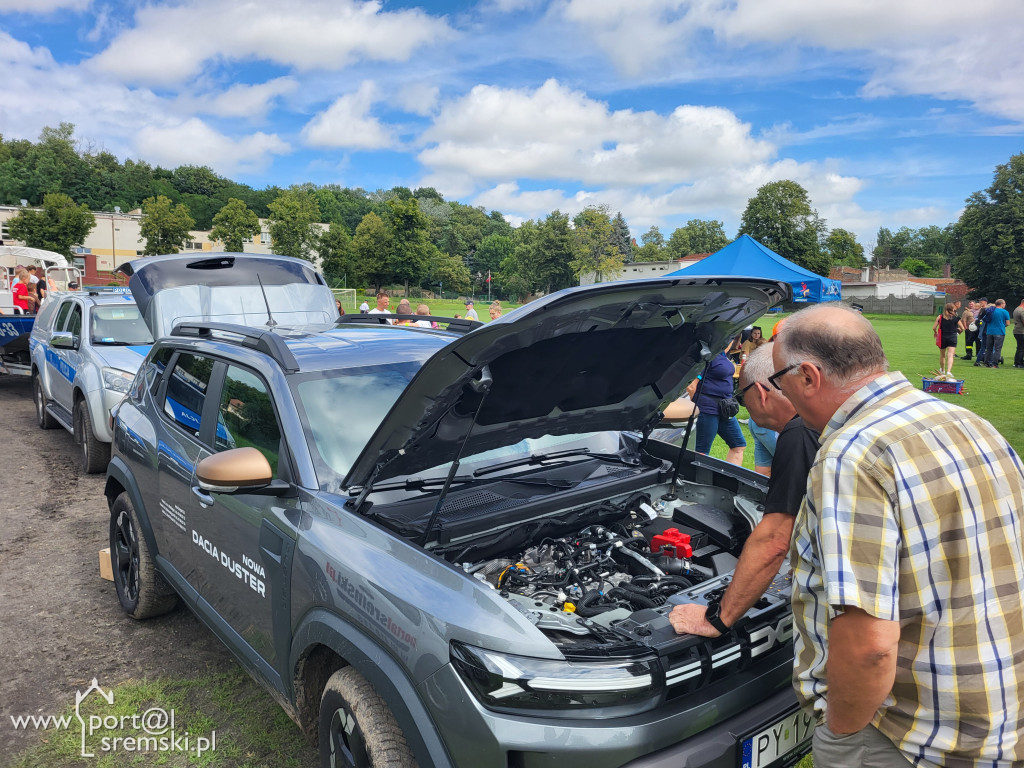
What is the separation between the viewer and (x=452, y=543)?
2.63 m

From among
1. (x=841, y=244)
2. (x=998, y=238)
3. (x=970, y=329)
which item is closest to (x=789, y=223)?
(x=998, y=238)

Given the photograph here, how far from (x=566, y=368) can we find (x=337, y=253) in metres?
66.2

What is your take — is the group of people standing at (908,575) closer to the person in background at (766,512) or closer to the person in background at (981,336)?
the person in background at (766,512)

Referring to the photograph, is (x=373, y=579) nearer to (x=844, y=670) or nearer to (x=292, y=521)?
(x=292, y=521)

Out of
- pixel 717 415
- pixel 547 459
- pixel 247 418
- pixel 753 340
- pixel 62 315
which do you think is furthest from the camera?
pixel 62 315

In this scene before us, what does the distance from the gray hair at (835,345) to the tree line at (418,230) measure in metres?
60.0

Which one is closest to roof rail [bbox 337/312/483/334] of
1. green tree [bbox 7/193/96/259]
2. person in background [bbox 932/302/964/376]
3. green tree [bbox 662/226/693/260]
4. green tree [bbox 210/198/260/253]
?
person in background [bbox 932/302/964/376]

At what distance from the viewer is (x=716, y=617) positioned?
2074mm

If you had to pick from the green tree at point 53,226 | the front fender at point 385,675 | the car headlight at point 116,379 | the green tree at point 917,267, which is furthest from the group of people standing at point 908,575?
the green tree at point 917,267

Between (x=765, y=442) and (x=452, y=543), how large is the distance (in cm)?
417

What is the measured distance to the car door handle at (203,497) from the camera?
3127mm

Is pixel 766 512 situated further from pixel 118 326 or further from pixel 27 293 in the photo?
pixel 27 293

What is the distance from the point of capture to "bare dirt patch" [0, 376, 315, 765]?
3521 mm

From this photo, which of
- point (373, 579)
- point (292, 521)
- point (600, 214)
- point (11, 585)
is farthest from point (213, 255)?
point (600, 214)
